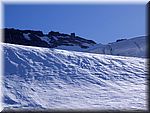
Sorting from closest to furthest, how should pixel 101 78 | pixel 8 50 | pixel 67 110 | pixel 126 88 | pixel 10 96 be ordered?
pixel 67 110 → pixel 10 96 → pixel 126 88 → pixel 101 78 → pixel 8 50

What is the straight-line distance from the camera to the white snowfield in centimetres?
559

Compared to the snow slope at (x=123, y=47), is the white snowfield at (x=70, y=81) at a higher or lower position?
lower

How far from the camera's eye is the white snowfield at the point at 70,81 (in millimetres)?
5594

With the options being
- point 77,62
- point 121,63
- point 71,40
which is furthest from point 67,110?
point 71,40

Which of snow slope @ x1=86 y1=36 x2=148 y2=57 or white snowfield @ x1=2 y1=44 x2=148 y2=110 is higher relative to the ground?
snow slope @ x1=86 y1=36 x2=148 y2=57

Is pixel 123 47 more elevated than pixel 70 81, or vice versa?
pixel 123 47

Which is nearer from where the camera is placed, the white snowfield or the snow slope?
the white snowfield

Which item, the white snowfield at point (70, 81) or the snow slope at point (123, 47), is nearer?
the white snowfield at point (70, 81)

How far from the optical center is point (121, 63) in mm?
7980

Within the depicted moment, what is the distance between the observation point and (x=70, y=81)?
6.61m

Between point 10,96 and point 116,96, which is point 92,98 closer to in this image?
point 116,96

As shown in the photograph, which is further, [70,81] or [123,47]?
[123,47]

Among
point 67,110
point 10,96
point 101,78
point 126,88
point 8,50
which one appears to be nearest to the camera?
point 67,110

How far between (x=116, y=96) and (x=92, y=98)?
1.67 ft
